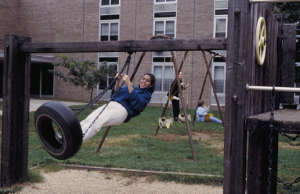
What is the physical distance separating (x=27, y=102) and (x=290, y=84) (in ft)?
12.2

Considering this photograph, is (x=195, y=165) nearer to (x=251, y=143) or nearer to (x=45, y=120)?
(x=251, y=143)

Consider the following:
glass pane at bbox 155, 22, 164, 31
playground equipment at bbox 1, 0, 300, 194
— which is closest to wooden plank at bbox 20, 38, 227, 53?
playground equipment at bbox 1, 0, 300, 194

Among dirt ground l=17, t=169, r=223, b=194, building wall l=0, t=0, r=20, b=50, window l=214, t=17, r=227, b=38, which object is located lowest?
dirt ground l=17, t=169, r=223, b=194

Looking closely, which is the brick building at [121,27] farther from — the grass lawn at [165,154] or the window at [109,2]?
the grass lawn at [165,154]

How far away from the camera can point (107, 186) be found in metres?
5.20

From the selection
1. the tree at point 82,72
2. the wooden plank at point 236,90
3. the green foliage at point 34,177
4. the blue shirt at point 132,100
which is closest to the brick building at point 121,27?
the tree at point 82,72

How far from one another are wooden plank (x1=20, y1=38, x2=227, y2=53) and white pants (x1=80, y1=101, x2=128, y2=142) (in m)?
0.85

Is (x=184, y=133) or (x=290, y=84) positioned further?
(x=184, y=133)

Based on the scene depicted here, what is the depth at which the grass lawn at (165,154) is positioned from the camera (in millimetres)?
5949

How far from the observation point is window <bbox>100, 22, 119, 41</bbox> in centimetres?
2286

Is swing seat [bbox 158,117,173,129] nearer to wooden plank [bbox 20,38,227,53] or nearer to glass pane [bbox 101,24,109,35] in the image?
wooden plank [bbox 20,38,227,53]

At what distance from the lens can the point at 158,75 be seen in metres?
21.6

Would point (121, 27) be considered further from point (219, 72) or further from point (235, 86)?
point (235, 86)

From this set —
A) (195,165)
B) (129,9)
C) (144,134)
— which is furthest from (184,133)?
(129,9)
